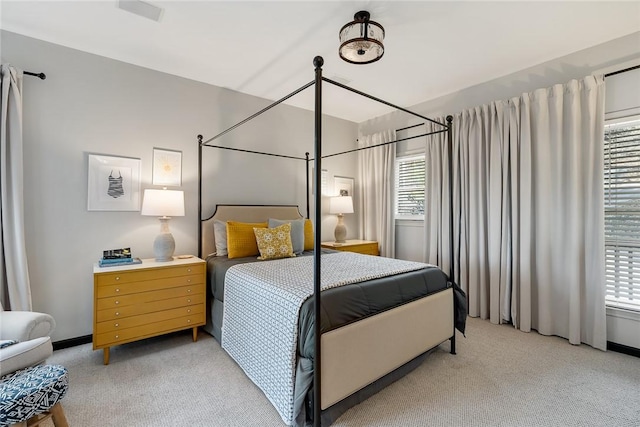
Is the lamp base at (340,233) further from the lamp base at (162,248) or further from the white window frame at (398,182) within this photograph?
the lamp base at (162,248)

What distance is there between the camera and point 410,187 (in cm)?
425

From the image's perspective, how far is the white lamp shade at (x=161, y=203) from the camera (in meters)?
2.65

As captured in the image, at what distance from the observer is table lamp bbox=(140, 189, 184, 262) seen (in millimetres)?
2654

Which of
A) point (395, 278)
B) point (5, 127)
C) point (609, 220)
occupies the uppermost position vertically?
point (5, 127)

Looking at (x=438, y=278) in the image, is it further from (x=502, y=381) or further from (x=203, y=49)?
(x=203, y=49)

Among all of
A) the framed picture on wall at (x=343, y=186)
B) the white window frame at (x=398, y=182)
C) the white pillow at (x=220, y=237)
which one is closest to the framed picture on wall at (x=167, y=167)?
the white pillow at (x=220, y=237)

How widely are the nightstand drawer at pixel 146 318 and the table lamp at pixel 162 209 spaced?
492mm

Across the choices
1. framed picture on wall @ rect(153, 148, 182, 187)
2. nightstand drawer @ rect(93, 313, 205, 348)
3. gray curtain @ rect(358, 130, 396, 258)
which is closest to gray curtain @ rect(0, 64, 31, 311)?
nightstand drawer @ rect(93, 313, 205, 348)

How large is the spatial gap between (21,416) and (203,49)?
110 inches

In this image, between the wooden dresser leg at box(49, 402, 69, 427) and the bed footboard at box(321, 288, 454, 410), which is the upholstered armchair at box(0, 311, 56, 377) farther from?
the bed footboard at box(321, 288, 454, 410)

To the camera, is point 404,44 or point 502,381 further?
point 404,44

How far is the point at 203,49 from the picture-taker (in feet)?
8.70

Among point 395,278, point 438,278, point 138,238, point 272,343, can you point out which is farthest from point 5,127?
point 438,278

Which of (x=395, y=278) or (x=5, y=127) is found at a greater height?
(x=5, y=127)
